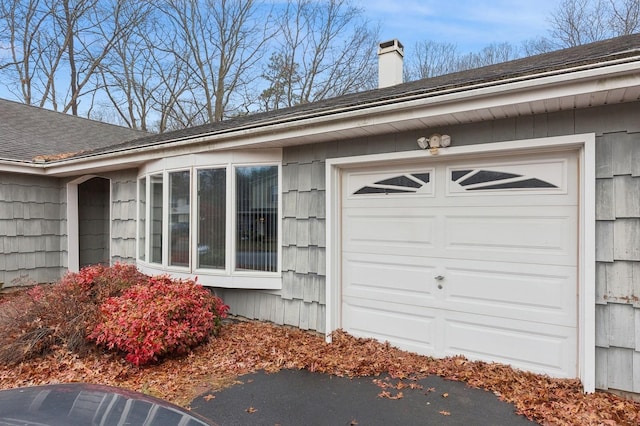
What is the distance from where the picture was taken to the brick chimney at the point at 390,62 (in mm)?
7426

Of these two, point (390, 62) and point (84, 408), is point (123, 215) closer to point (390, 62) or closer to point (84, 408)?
point (390, 62)

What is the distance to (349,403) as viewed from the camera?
3279 mm

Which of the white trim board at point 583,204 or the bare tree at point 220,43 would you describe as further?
the bare tree at point 220,43

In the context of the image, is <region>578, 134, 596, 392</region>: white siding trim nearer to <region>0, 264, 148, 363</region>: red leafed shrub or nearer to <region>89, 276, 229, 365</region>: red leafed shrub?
<region>89, 276, 229, 365</region>: red leafed shrub

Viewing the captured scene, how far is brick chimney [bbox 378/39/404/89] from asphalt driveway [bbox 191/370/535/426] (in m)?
5.61

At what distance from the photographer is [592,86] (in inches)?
115

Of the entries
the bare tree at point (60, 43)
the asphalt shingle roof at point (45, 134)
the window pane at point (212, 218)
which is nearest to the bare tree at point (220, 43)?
the bare tree at point (60, 43)

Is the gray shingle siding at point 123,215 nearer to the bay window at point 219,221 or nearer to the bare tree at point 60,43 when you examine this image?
the bay window at point 219,221

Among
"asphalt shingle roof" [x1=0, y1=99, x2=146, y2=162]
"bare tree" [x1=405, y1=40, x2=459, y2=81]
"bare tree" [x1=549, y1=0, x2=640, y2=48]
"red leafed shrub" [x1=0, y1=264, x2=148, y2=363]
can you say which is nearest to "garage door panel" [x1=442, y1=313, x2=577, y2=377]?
"red leafed shrub" [x1=0, y1=264, x2=148, y2=363]

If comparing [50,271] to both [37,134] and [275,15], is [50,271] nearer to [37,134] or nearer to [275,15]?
[37,134]

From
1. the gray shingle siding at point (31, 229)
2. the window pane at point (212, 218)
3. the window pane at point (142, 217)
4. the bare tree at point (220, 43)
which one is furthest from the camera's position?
the bare tree at point (220, 43)

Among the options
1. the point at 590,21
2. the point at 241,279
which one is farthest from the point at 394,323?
the point at 590,21

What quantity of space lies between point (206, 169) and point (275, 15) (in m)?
13.7

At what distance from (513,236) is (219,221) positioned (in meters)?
3.71
